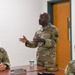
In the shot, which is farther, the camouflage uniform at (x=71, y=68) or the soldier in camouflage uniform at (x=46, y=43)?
the soldier in camouflage uniform at (x=46, y=43)

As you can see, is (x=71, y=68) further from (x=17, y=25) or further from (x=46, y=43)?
(x=17, y=25)

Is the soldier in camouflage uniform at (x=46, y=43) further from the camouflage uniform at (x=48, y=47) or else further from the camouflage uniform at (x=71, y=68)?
the camouflage uniform at (x=71, y=68)

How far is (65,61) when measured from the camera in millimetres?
4758

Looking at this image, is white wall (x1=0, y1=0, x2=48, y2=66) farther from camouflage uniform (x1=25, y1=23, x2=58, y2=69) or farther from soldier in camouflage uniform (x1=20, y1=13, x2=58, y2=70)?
camouflage uniform (x1=25, y1=23, x2=58, y2=69)

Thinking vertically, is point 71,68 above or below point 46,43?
below

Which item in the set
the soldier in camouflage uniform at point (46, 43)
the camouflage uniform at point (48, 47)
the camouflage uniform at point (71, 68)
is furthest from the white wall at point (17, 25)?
the camouflage uniform at point (71, 68)

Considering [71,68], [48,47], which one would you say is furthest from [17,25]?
[71,68]

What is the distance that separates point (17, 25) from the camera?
4832 millimetres

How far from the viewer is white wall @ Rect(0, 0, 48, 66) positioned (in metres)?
4.65

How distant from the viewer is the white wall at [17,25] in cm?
465

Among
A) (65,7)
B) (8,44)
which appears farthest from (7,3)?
(65,7)

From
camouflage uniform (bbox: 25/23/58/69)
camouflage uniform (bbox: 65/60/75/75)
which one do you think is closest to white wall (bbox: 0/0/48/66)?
camouflage uniform (bbox: 25/23/58/69)

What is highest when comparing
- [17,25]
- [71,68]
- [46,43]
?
[17,25]

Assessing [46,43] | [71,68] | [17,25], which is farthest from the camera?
[17,25]
